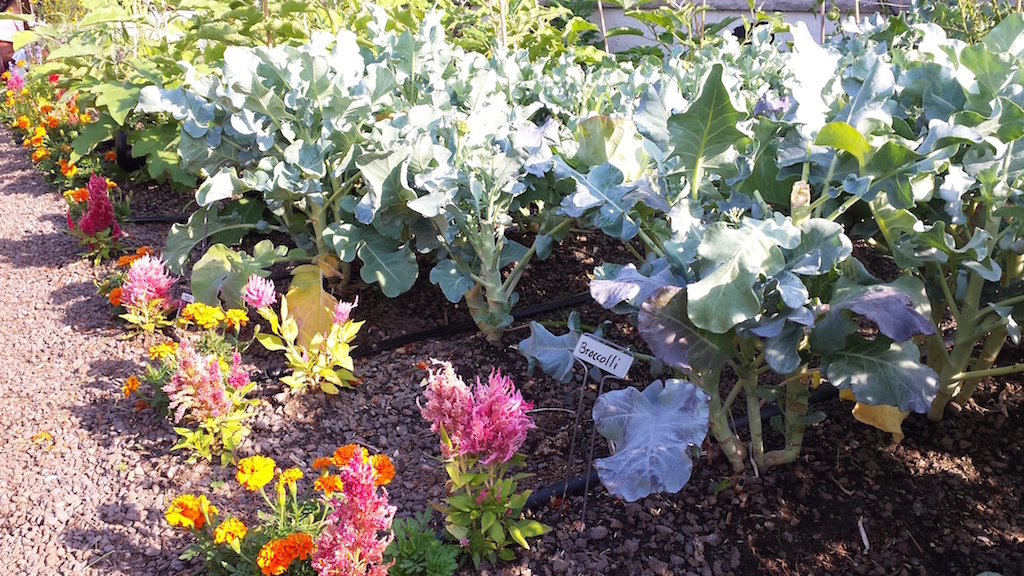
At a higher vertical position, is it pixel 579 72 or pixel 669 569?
pixel 579 72

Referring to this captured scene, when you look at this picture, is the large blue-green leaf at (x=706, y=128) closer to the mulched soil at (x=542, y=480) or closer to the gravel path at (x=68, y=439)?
the mulched soil at (x=542, y=480)

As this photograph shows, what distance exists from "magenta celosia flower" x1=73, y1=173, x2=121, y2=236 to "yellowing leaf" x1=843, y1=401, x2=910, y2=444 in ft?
10.4

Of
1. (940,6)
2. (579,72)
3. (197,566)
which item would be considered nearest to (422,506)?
(197,566)

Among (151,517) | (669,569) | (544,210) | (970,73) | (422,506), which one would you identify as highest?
(970,73)

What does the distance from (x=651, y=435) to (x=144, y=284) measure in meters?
1.99

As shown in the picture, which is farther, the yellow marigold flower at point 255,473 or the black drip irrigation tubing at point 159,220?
the black drip irrigation tubing at point 159,220

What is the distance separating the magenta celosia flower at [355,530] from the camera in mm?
1392

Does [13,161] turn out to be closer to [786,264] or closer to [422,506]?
[422,506]

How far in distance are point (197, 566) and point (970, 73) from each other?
7.13ft

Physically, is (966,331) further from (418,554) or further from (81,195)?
(81,195)

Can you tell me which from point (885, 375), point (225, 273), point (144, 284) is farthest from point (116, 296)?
point (885, 375)

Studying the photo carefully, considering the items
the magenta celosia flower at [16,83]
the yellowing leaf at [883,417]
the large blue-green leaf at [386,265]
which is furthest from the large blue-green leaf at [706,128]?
the magenta celosia flower at [16,83]

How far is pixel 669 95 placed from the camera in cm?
169

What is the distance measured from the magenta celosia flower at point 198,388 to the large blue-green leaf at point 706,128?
1368mm
